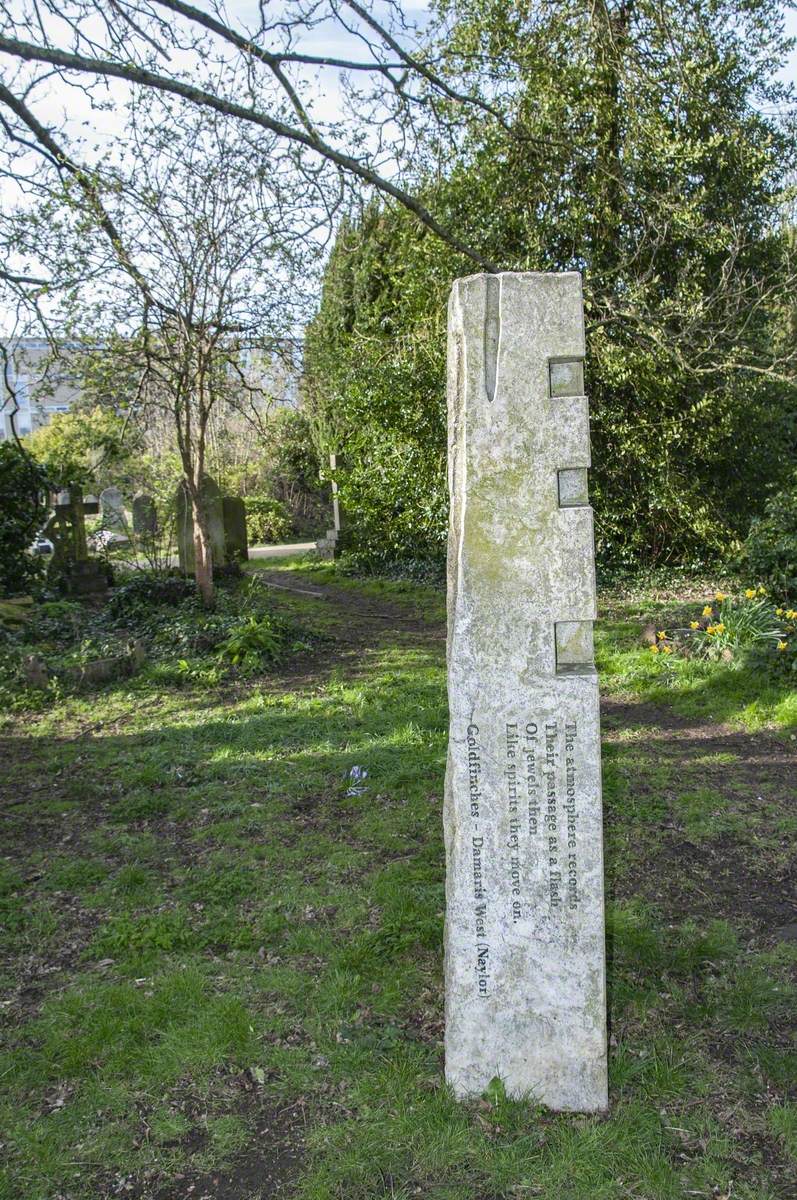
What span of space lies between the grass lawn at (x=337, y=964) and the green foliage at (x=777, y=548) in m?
1.69

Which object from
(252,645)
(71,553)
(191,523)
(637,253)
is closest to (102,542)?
(71,553)

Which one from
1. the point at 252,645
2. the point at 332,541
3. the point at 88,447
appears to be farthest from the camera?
the point at 332,541

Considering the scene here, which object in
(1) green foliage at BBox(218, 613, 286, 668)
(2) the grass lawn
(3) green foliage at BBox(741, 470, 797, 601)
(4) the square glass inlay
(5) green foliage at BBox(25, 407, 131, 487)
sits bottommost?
(2) the grass lawn

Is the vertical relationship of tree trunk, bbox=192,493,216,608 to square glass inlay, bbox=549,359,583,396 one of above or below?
below

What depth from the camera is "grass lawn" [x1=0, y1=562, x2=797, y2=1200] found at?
315cm

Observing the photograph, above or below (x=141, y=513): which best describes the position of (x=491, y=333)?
above

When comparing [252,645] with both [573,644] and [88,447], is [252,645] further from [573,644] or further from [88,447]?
[573,644]

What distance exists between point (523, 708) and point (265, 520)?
2087cm

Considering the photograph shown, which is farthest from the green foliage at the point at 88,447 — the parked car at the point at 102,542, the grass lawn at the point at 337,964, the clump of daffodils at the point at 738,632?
the clump of daffodils at the point at 738,632

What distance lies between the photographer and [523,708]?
3158mm

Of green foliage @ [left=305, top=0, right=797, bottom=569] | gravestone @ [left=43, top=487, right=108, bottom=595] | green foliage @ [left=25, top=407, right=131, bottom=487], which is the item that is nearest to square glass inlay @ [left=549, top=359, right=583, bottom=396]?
green foliage @ [left=305, top=0, right=797, bottom=569]

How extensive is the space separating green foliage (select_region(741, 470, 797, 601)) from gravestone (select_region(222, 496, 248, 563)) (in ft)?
30.1

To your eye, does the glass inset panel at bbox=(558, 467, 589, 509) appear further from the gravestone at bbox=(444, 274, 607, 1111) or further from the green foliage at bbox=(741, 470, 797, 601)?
the green foliage at bbox=(741, 470, 797, 601)

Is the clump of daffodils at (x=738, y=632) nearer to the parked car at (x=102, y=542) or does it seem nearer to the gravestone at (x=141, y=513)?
the parked car at (x=102, y=542)
